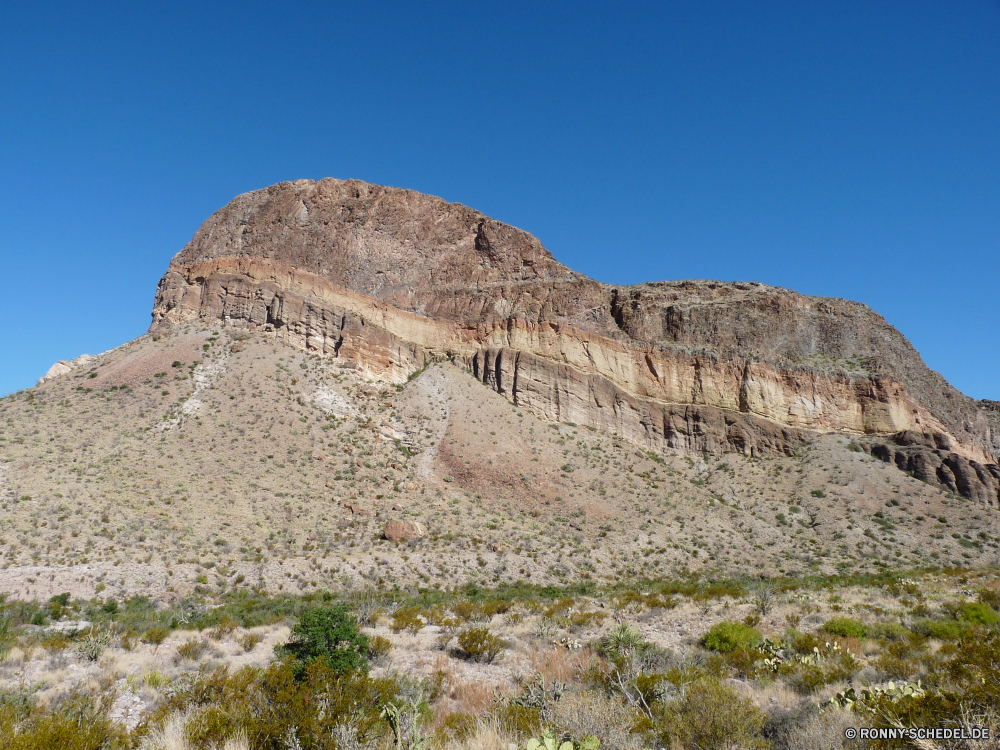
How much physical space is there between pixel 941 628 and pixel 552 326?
3679cm

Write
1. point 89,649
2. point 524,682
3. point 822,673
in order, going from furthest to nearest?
1. point 89,649
2. point 524,682
3. point 822,673

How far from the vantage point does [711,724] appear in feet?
17.8

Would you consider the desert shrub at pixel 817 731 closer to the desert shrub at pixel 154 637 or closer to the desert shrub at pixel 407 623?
the desert shrub at pixel 407 623

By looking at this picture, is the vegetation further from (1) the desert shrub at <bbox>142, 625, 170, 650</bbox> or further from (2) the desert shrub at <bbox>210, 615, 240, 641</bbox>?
(2) the desert shrub at <bbox>210, 615, 240, 641</bbox>

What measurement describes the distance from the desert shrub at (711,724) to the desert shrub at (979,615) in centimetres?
869

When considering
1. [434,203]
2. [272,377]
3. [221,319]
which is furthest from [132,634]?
[434,203]

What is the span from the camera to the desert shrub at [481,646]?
1002cm

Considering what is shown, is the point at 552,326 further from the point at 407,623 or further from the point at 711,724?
the point at 711,724

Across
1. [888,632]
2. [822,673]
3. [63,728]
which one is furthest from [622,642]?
[63,728]

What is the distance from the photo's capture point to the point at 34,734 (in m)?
4.63

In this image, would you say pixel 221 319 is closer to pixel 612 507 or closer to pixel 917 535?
pixel 612 507

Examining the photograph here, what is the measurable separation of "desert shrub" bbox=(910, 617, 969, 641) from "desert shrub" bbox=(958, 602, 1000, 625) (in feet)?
1.21

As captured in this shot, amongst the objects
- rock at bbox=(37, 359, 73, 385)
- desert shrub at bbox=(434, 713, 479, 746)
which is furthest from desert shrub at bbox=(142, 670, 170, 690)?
rock at bbox=(37, 359, 73, 385)

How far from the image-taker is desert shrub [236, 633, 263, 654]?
10.8 metres
